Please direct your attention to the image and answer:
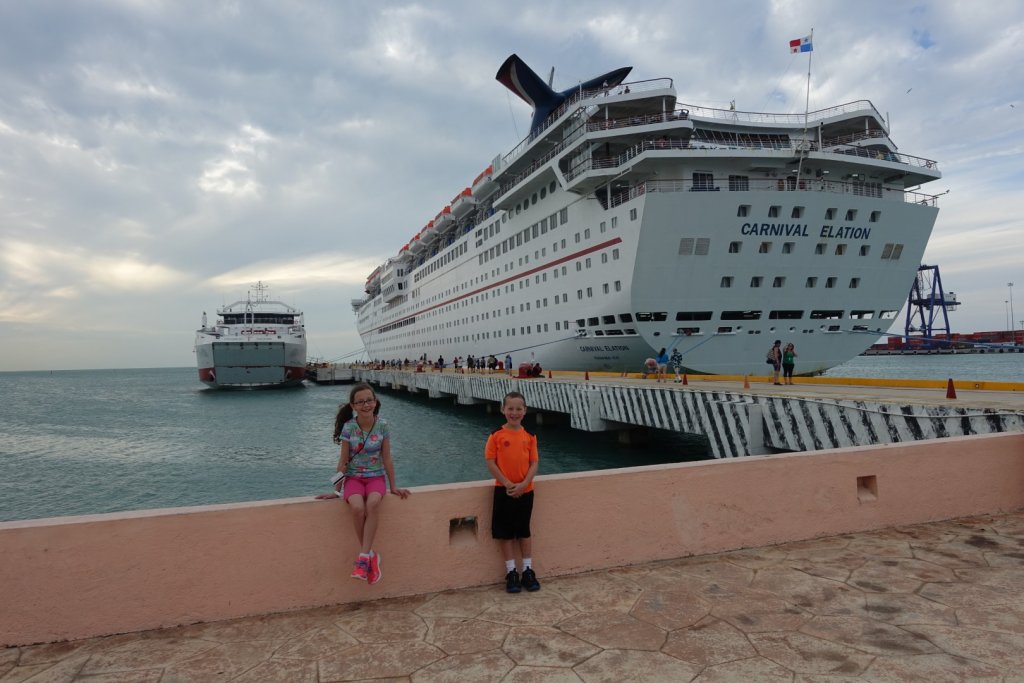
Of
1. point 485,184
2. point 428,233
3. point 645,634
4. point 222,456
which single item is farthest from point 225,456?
point 428,233

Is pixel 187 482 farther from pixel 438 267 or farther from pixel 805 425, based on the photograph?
pixel 438 267

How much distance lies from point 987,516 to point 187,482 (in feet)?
61.4

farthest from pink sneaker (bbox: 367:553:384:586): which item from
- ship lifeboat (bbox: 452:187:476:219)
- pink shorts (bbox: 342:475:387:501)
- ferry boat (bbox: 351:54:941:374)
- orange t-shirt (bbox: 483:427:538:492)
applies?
ship lifeboat (bbox: 452:187:476:219)

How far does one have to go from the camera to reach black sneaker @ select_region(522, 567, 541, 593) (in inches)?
158

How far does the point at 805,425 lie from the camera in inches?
476

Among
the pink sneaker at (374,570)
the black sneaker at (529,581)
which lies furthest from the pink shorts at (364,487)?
the black sneaker at (529,581)

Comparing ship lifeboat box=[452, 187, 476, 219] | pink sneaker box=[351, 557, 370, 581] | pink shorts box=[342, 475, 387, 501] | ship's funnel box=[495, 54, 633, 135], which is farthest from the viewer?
ship lifeboat box=[452, 187, 476, 219]

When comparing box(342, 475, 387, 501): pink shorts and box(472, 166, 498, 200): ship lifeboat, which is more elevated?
box(472, 166, 498, 200): ship lifeboat

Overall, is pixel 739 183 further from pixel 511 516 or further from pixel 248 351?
pixel 248 351

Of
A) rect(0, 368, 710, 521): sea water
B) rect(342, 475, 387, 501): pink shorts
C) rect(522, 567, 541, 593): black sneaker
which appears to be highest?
rect(342, 475, 387, 501): pink shorts

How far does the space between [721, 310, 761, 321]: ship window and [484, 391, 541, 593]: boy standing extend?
2170 cm

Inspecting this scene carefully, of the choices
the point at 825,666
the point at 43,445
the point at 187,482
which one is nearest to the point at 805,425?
the point at 825,666

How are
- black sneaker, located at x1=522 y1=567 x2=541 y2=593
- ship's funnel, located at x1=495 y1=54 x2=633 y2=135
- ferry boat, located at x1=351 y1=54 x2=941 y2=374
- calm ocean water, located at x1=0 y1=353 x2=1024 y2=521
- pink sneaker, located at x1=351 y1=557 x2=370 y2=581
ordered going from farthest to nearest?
1. ship's funnel, located at x1=495 y1=54 x2=633 y2=135
2. ferry boat, located at x1=351 y1=54 x2=941 y2=374
3. calm ocean water, located at x1=0 y1=353 x2=1024 y2=521
4. black sneaker, located at x1=522 y1=567 x2=541 y2=593
5. pink sneaker, located at x1=351 y1=557 x2=370 y2=581

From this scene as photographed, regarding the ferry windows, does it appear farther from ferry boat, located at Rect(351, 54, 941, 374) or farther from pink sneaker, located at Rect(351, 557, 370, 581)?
pink sneaker, located at Rect(351, 557, 370, 581)
